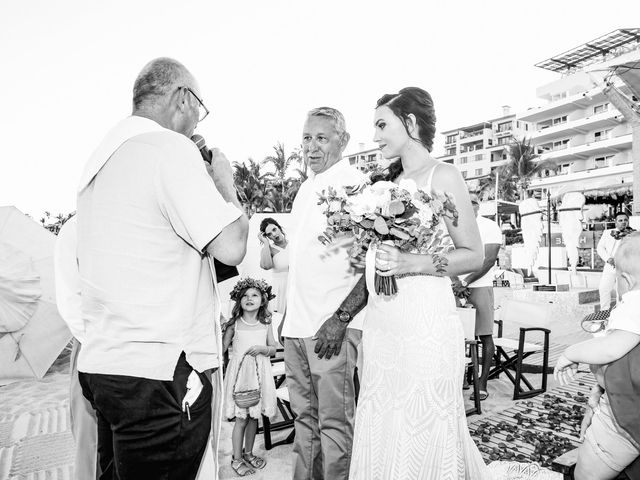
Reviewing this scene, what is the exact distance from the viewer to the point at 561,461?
2617 mm

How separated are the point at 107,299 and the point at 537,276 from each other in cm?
1813

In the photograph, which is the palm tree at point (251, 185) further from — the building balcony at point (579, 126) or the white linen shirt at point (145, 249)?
the white linen shirt at point (145, 249)

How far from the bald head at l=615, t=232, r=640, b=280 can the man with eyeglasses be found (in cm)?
186

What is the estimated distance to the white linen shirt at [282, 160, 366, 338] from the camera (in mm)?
2768

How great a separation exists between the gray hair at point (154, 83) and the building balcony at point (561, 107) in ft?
182

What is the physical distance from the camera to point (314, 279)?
2805 mm

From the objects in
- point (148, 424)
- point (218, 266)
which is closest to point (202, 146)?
point (218, 266)

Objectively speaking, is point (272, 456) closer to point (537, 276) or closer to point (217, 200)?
point (217, 200)

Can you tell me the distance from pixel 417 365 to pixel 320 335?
0.60 m

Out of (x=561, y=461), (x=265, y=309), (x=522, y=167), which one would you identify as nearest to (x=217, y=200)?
(x=561, y=461)

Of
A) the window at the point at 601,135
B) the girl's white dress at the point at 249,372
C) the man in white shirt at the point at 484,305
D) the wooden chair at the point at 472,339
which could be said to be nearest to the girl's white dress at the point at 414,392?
the girl's white dress at the point at 249,372

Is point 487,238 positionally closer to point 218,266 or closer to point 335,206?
point 335,206

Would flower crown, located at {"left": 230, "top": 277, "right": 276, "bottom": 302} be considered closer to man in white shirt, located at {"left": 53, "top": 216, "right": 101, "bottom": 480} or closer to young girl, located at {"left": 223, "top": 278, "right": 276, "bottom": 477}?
young girl, located at {"left": 223, "top": 278, "right": 276, "bottom": 477}

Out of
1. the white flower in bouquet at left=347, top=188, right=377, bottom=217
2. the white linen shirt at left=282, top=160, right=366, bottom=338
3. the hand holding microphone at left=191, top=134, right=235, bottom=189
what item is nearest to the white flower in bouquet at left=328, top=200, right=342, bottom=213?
the white flower in bouquet at left=347, top=188, right=377, bottom=217
